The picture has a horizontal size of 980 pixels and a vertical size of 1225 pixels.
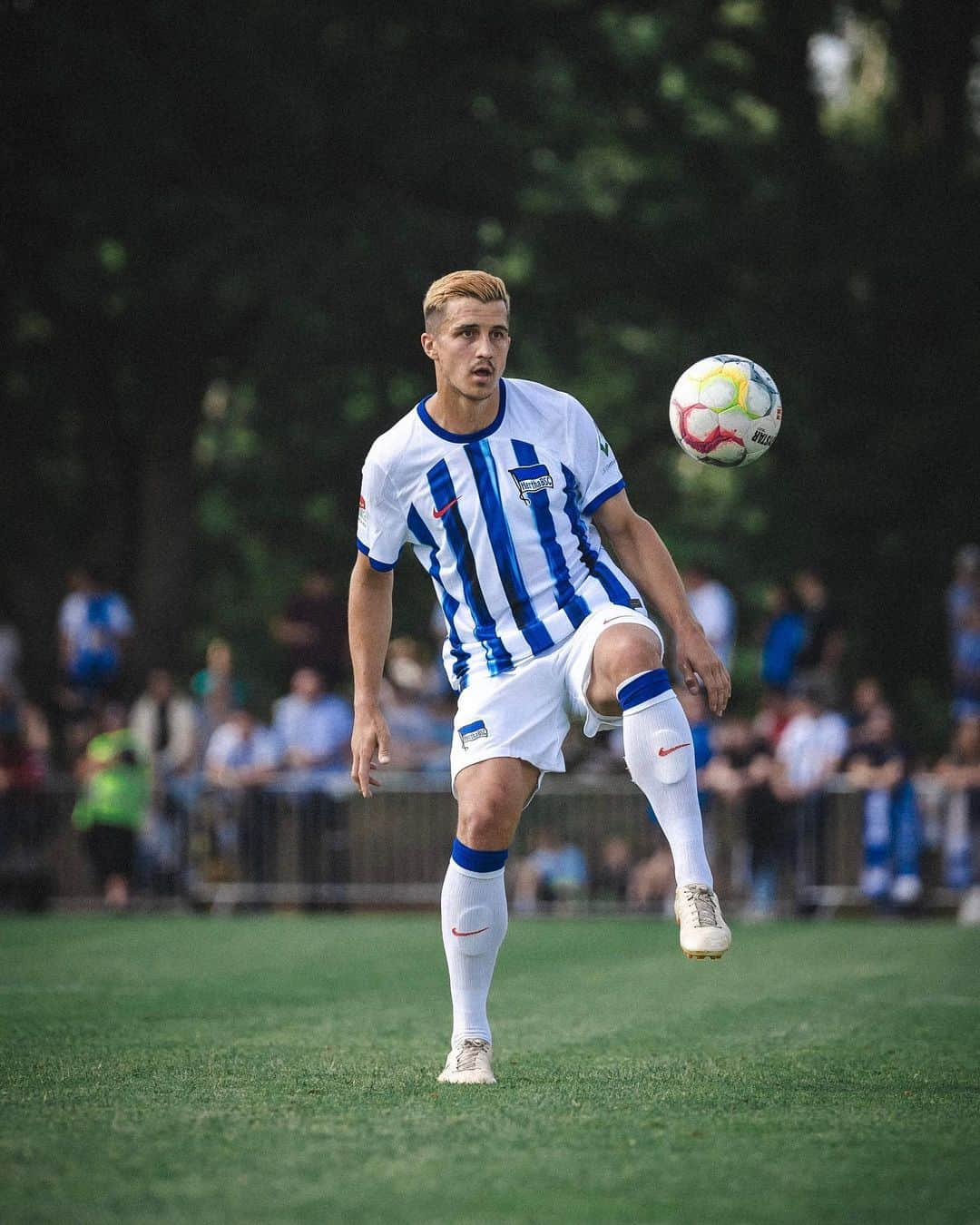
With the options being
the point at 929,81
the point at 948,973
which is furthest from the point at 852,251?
the point at 948,973

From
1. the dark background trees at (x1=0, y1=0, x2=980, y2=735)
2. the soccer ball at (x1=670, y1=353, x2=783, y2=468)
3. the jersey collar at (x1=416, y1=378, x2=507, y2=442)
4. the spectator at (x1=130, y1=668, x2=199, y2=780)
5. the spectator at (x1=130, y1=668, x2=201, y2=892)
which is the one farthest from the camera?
the dark background trees at (x1=0, y1=0, x2=980, y2=735)

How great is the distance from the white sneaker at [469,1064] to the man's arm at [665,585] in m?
1.34

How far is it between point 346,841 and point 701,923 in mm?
12577

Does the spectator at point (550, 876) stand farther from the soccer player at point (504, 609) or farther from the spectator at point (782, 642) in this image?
the soccer player at point (504, 609)

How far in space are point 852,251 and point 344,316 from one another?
6.37 meters

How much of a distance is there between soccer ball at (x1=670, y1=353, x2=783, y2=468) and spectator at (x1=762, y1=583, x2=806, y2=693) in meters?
12.4

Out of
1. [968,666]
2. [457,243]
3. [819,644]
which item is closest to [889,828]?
[968,666]

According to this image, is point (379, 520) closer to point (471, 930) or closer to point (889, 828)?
point (471, 930)

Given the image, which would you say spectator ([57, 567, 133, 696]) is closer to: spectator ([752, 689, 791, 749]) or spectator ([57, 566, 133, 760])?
spectator ([57, 566, 133, 760])

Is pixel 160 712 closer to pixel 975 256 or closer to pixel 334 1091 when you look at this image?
pixel 975 256

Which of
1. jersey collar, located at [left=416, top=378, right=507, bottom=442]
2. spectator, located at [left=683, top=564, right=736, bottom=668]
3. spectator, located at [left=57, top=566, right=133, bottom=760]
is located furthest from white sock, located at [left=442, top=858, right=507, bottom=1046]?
spectator, located at [left=57, top=566, right=133, bottom=760]

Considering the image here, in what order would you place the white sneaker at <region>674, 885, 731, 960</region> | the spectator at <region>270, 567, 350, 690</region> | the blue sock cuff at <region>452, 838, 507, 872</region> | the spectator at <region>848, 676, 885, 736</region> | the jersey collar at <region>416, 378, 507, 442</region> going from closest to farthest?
the white sneaker at <region>674, 885, 731, 960</region> < the blue sock cuff at <region>452, 838, 507, 872</region> < the jersey collar at <region>416, 378, 507, 442</region> < the spectator at <region>848, 676, 885, 736</region> < the spectator at <region>270, 567, 350, 690</region>

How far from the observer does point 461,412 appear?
655 cm

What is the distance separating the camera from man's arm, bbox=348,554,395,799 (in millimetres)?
6684
